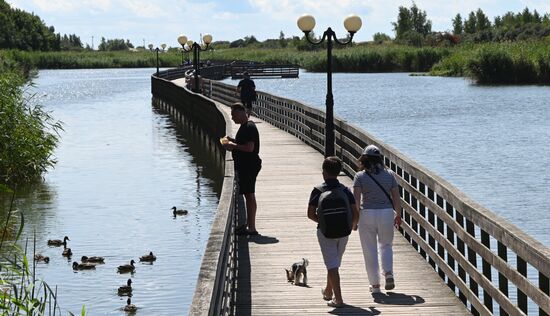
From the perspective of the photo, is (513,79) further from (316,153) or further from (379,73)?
(316,153)

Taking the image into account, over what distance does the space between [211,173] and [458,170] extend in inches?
286

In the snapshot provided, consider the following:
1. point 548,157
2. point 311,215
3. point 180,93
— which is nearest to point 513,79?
point 180,93

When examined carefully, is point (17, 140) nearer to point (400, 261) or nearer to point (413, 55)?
point (400, 261)

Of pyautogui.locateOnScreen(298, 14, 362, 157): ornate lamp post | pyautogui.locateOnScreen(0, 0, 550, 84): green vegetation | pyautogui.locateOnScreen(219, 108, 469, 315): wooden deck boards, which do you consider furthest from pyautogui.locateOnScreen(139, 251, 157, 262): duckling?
pyautogui.locateOnScreen(0, 0, 550, 84): green vegetation

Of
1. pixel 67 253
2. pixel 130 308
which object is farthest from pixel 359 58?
pixel 130 308

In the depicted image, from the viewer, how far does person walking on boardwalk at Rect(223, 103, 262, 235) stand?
46.2 ft

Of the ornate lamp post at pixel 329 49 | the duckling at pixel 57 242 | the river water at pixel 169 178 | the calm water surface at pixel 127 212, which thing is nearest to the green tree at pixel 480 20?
the river water at pixel 169 178

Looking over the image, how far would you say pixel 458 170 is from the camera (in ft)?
109

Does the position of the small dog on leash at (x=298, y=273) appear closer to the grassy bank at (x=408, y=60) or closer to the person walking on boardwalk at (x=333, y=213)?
the person walking on boardwalk at (x=333, y=213)

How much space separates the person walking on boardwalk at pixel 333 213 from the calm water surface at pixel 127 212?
18.4 feet

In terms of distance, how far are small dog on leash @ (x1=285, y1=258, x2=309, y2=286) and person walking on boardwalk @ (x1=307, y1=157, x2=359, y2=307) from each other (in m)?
1.04

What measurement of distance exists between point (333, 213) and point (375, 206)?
2.41 feet

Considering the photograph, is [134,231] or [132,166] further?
[132,166]

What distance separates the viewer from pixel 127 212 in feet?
84.2
